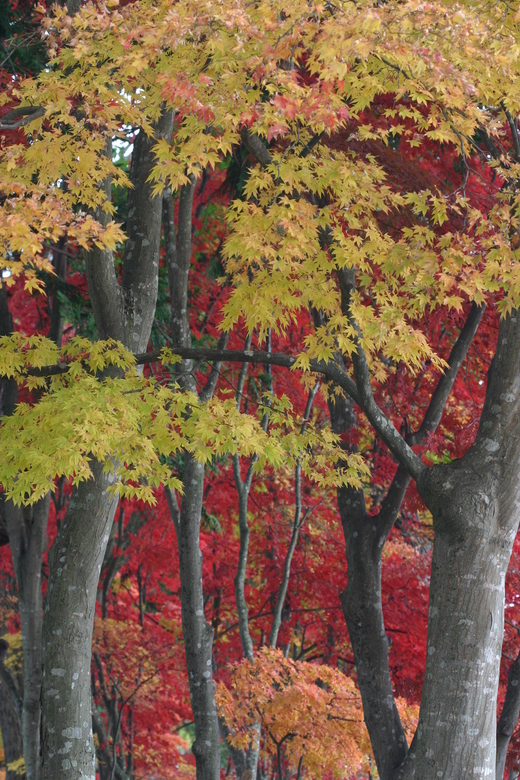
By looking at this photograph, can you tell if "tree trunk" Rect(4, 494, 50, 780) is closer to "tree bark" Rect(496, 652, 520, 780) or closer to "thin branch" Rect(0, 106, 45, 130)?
"thin branch" Rect(0, 106, 45, 130)

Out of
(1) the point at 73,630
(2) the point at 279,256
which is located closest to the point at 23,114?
(2) the point at 279,256

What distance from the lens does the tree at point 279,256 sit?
4.46m

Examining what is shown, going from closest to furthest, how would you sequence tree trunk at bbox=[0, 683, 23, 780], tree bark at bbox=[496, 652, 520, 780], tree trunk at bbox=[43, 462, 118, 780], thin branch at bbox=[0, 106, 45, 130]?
thin branch at bbox=[0, 106, 45, 130] → tree trunk at bbox=[43, 462, 118, 780] → tree bark at bbox=[496, 652, 520, 780] → tree trunk at bbox=[0, 683, 23, 780]

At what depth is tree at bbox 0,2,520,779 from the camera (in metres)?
4.46

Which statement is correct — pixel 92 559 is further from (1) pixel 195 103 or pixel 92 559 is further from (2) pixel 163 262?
(2) pixel 163 262

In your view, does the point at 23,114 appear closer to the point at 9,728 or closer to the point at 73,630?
the point at 73,630

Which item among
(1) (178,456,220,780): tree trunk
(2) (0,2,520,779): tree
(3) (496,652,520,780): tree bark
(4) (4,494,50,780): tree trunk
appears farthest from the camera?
(4) (4,494,50,780): tree trunk

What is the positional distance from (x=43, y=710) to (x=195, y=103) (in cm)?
467

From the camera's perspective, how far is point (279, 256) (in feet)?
17.3

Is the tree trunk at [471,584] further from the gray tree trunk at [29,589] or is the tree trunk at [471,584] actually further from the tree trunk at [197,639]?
the gray tree trunk at [29,589]

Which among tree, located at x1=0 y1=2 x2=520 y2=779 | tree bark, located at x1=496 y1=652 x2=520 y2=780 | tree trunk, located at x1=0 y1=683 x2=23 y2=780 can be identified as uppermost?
tree, located at x1=0 y1=2 x2=520 y2=779

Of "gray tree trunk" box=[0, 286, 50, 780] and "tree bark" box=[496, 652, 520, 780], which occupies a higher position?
"gray tree trunk" box=[0, 286, 50, 780]

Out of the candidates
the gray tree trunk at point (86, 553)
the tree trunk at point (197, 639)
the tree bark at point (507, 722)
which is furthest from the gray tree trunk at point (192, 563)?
the tree bark at point (507, 722)

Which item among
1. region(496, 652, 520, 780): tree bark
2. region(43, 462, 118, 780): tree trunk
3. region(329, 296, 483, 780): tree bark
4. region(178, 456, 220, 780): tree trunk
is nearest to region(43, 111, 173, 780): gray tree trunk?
region(43, 462, 118, 780): tree trunk
